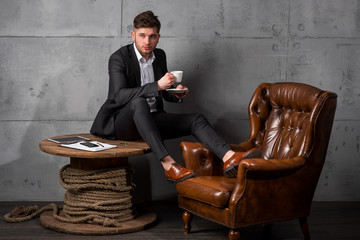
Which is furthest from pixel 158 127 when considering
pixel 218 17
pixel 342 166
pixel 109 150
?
pixel 342 166

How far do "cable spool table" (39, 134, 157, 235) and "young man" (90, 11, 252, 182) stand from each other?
0.38 ft

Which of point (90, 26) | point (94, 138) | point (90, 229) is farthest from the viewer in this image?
point (90, 26)

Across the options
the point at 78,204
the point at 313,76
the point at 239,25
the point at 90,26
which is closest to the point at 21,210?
the point at 78,204

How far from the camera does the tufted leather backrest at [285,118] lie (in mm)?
3432

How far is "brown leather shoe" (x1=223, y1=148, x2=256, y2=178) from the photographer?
135 inches

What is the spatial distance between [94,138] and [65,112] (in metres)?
0.65

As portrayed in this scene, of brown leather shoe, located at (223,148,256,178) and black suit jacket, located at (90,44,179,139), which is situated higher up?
black suit jacket, located at (90,44,179,139)

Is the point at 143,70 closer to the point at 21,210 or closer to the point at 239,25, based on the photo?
the point at 239,25

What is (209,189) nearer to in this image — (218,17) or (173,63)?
(173,63)

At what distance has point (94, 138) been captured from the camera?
396 cm

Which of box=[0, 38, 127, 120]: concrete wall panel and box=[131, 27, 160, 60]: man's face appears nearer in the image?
box=[131, 27, 160, 60]: man's face

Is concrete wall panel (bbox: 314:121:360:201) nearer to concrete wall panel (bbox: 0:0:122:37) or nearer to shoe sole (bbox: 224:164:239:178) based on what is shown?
shoe sole (bbox: 224:164:239:178)

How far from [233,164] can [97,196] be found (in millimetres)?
1049

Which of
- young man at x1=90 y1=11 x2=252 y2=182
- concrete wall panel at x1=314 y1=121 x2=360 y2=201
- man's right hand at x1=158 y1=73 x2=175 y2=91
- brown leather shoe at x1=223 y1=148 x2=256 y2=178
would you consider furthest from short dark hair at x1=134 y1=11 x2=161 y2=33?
concrete wall panel at x1=314 y1=121 x2=360 y2=201
